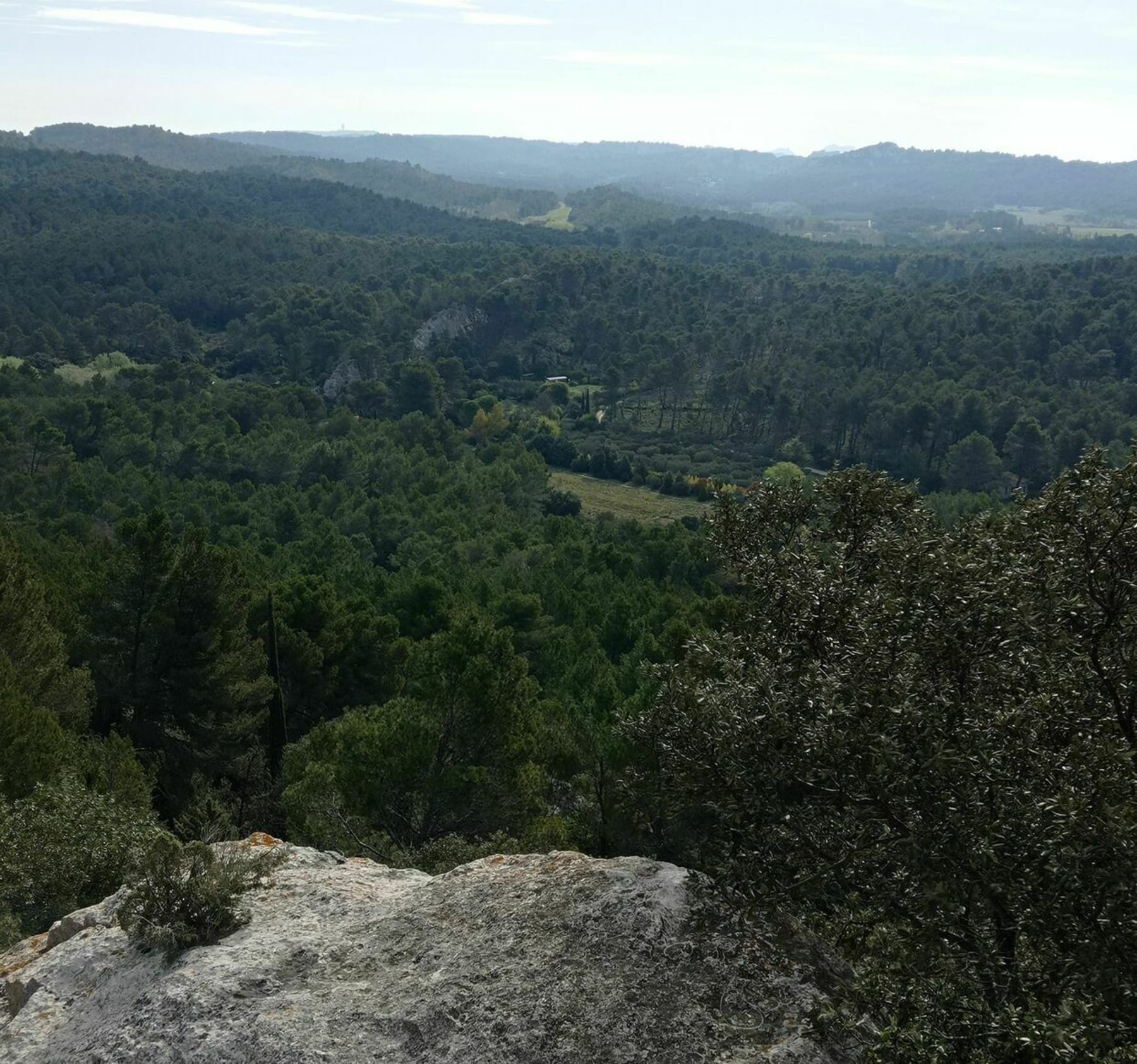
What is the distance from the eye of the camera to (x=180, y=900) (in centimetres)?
990

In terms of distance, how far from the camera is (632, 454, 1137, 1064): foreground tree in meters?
6.27

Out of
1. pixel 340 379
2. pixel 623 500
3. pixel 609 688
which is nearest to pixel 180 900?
pixel 609 688

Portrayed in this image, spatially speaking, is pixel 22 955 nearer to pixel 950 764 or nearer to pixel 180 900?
pixel 180 900

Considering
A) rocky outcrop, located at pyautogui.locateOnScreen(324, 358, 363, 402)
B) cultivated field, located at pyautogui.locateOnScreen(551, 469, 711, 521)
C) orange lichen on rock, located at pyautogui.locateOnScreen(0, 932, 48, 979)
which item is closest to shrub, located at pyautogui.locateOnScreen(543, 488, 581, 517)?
cultivated field, located at pyautogui.locateOnScreen(551, 469, 711, 521)

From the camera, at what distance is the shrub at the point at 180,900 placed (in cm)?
970

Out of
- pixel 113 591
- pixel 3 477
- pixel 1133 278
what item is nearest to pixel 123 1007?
pixel 113 591

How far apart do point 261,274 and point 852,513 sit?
5802 inches

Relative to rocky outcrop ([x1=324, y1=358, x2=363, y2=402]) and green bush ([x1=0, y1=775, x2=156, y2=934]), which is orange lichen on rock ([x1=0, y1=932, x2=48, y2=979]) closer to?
green bush ([x1=0, y1=775, x2=156, y2=934])

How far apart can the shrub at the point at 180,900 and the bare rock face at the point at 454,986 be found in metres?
0.15

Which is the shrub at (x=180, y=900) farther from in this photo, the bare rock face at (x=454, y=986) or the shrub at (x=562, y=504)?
the shrub at (x=562, y=504)

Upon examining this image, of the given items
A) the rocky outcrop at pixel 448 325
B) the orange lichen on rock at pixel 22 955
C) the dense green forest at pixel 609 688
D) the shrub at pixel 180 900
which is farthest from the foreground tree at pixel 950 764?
the rocky outcrop at pixel 448 325

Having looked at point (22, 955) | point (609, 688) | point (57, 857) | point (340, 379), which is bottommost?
point (340, 379)

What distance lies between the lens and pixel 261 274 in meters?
147

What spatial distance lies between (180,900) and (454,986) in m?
2.86
